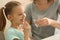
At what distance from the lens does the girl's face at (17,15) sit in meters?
1.30

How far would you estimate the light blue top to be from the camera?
3.97ft

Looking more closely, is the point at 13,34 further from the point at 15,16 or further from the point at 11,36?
the point at 15,16

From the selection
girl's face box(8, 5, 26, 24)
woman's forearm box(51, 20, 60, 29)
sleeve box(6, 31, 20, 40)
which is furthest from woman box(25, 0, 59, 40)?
sleeve box(6, 31, 20, 40)

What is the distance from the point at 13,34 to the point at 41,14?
36 cm

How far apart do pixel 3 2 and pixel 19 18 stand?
1.29 ft

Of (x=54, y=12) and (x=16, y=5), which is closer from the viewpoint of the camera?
(x=16, y=5)

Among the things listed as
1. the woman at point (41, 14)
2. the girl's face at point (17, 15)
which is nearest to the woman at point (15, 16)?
the girl's face at point (17, 15)

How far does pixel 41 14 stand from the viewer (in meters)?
1.48

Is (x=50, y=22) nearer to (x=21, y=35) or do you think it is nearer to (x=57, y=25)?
(x=57, y=25)

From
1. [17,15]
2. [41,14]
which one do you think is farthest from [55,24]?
[17,15]

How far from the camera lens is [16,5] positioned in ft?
4.37

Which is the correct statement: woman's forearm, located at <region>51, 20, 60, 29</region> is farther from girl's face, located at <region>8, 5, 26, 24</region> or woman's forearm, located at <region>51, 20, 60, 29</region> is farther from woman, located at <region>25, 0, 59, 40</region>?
girl's face, located at <region>8, 5, 26, 24</region>

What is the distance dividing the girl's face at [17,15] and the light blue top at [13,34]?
72 mm

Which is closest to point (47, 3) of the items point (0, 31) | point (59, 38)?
point (59, 38)
